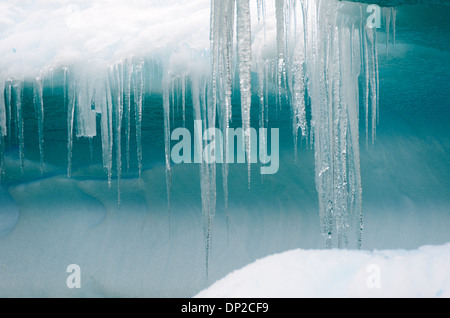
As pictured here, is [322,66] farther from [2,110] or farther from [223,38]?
[2,110]

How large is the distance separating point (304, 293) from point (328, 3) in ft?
8.20

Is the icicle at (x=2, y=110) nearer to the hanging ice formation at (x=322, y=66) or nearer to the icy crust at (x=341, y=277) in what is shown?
the hanging ice formation at (x=322, y=66)

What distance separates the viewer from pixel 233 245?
5.78m

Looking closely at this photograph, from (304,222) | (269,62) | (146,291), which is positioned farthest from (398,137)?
(146,291)

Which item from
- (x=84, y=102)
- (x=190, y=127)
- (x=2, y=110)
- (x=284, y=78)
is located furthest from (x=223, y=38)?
(x=2, y=110)

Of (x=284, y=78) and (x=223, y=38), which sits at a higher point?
(x=223, y=38)

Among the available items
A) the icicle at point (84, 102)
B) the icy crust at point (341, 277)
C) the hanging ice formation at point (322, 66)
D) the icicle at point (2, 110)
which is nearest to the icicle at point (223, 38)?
the hanging ice formation at point (322, 66)

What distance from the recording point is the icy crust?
2.29 m

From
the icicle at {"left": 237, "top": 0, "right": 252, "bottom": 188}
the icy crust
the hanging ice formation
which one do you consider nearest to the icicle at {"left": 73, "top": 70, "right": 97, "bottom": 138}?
the hanging ice formation

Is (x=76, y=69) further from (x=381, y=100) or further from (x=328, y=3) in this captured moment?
(x=381, y=100)

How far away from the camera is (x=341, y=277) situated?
238 cm

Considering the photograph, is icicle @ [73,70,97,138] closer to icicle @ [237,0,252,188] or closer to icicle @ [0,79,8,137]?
icicle @ [0,79,8,137]

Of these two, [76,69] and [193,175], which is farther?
[193,175]

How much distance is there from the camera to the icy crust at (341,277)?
2295 millimetres
